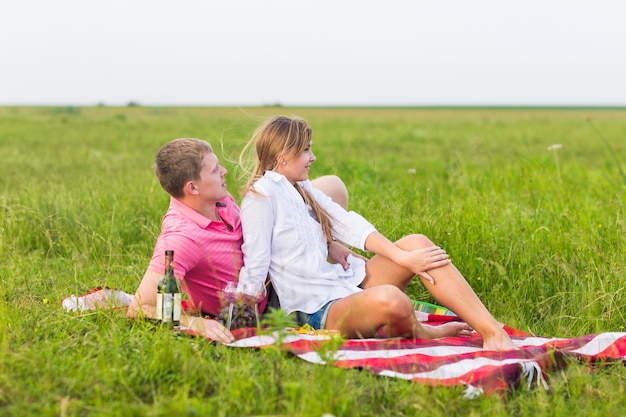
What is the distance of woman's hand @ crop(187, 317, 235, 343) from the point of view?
3.80 metres

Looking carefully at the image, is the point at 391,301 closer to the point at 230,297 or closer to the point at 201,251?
the point at 230,297

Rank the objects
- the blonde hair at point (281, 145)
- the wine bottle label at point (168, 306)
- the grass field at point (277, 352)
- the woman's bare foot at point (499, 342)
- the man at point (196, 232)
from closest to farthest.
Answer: the grass field at point (277, 352) → the wine bottle label at point (168, 306) → the woman's bare foot at point (499, 342) → the man at point (196, 232) → the blonde hair at point (281, 145)

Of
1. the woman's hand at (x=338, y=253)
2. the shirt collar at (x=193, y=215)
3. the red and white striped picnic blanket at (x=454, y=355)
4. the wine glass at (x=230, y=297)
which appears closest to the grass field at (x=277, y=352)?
the red and white striped picnic blanket at (x=454, y=355)

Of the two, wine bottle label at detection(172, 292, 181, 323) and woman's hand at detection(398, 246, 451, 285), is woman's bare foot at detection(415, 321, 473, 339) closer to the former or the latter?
woman's hand at detection(398, 246, 451, 285)

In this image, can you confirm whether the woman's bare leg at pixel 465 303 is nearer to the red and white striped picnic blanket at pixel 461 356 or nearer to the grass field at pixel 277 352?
the red and white striped picnic blanket at pixel 461 356

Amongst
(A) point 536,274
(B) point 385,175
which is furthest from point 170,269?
(B) point 385,175

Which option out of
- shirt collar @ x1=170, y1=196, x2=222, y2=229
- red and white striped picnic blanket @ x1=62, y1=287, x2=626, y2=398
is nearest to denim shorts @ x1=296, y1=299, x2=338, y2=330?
red and white striped picnic blanket @ x1=62, y1=287, x2=626, y2=398

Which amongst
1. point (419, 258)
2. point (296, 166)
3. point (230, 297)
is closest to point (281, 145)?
point (296, 166)

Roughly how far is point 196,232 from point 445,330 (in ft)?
5.04

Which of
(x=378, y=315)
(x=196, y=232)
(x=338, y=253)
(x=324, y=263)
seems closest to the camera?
(x=378, y=315)

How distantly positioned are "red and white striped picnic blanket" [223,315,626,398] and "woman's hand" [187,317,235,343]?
0.06 m

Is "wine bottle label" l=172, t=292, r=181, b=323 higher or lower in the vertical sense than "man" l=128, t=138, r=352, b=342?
lower

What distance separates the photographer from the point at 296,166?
168 inches

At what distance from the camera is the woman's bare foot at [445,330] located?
4109 millimetres
